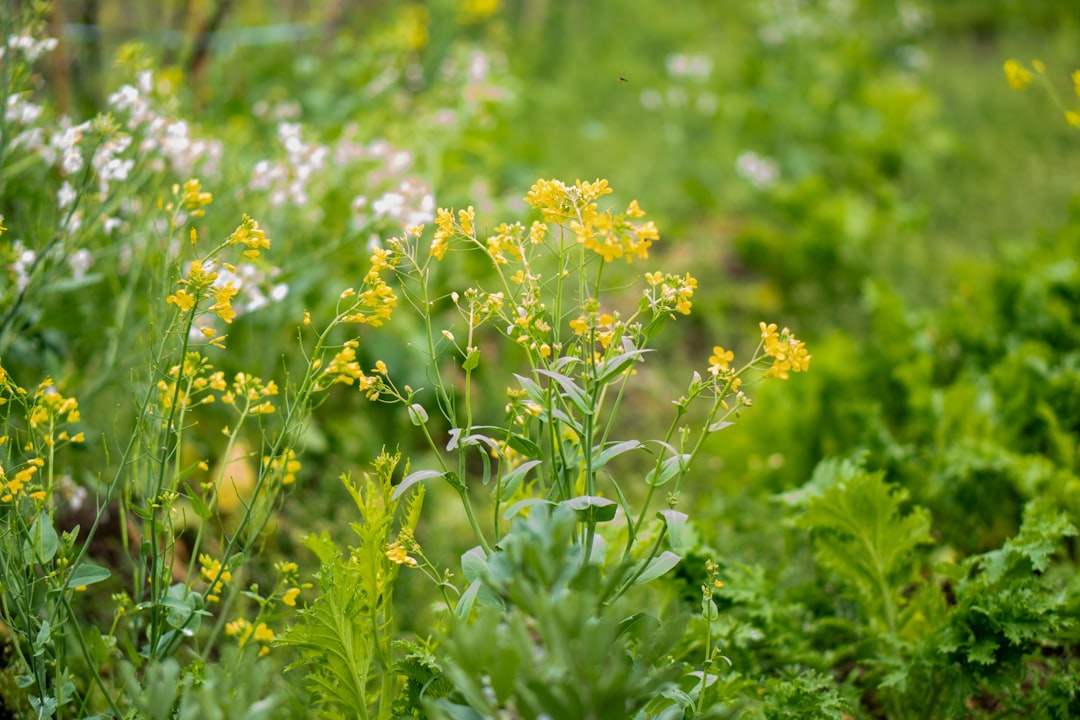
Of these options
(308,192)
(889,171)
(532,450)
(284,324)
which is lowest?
(889,171)

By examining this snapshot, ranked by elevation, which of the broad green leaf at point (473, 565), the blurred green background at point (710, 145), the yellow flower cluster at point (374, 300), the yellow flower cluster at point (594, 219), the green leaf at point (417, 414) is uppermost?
the yellow flower cluster at point (594, 219)

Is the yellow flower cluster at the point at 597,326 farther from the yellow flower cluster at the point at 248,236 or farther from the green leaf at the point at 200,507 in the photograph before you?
the green leaf at the point at 200,507

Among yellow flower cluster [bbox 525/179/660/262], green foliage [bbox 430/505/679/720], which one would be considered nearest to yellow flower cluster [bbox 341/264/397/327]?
yellow flower cluster [bbox 525/179/660/262]

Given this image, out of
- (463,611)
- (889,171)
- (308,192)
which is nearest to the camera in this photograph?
(463,611)

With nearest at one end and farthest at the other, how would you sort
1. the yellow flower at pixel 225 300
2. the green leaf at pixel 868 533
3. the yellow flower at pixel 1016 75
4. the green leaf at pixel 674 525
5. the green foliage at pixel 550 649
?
the green foliage at pixel 550 649 → the green leaf at pixel 674 525 → the yellow flower at pixel 225 300 → the green leaf at pixel 868 533 → the yellow flower at pixel 1016 75

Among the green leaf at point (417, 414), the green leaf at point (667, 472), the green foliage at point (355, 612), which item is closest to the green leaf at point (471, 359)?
the green leaf at point (417, 414)

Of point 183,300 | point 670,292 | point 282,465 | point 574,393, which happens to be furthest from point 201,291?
point 670,292

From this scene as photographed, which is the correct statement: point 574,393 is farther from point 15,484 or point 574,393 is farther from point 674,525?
point 15,484

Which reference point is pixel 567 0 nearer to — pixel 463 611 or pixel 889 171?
pixel 889 171

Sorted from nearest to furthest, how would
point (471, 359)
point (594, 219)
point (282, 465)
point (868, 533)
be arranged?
1. point (594, 219)
2. point (471, 359)
3. point (282, 465)
4. point (868, 533)

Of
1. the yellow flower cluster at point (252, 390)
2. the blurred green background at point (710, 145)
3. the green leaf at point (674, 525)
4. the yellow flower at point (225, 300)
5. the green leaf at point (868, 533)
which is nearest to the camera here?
the green leaf at point (674, 525)

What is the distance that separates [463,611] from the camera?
1290 mm

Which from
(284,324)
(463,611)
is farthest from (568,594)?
(284,324)

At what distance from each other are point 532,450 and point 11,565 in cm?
82
